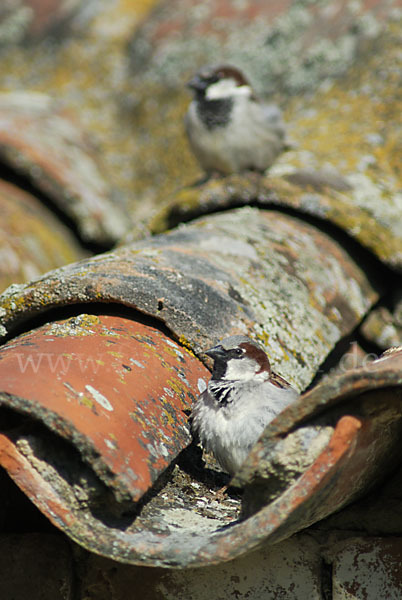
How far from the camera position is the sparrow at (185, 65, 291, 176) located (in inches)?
189

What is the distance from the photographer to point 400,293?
11.8ft

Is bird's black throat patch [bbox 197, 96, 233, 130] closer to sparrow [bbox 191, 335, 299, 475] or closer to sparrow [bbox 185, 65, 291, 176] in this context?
sparrow [bbox 185, 65, 291, 176]

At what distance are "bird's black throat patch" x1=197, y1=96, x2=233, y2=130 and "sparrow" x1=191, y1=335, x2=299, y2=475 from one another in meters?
2.89

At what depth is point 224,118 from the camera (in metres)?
4.90

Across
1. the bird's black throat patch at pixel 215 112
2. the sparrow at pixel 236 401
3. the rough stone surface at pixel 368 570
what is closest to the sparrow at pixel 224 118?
the bird's black throat patch at pixel 215 112

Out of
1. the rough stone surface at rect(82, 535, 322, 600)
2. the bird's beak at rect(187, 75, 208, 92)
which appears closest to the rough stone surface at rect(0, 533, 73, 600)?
the rough stone surface at rect(82, 535, 322, 600)

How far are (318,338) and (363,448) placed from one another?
1.24 m

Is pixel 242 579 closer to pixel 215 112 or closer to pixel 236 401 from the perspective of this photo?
pixel 236 401

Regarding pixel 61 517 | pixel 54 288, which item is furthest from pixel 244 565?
pixel 54 288

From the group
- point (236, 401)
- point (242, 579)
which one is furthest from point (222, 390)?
point (242, 579)

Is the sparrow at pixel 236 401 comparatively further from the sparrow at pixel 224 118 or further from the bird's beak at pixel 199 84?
the bird's beak at pixel 199 84

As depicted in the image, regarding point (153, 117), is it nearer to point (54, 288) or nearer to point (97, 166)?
point (97, 166)

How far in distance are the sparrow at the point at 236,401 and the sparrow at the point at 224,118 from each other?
2660mm

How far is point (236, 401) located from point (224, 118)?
3.10m
